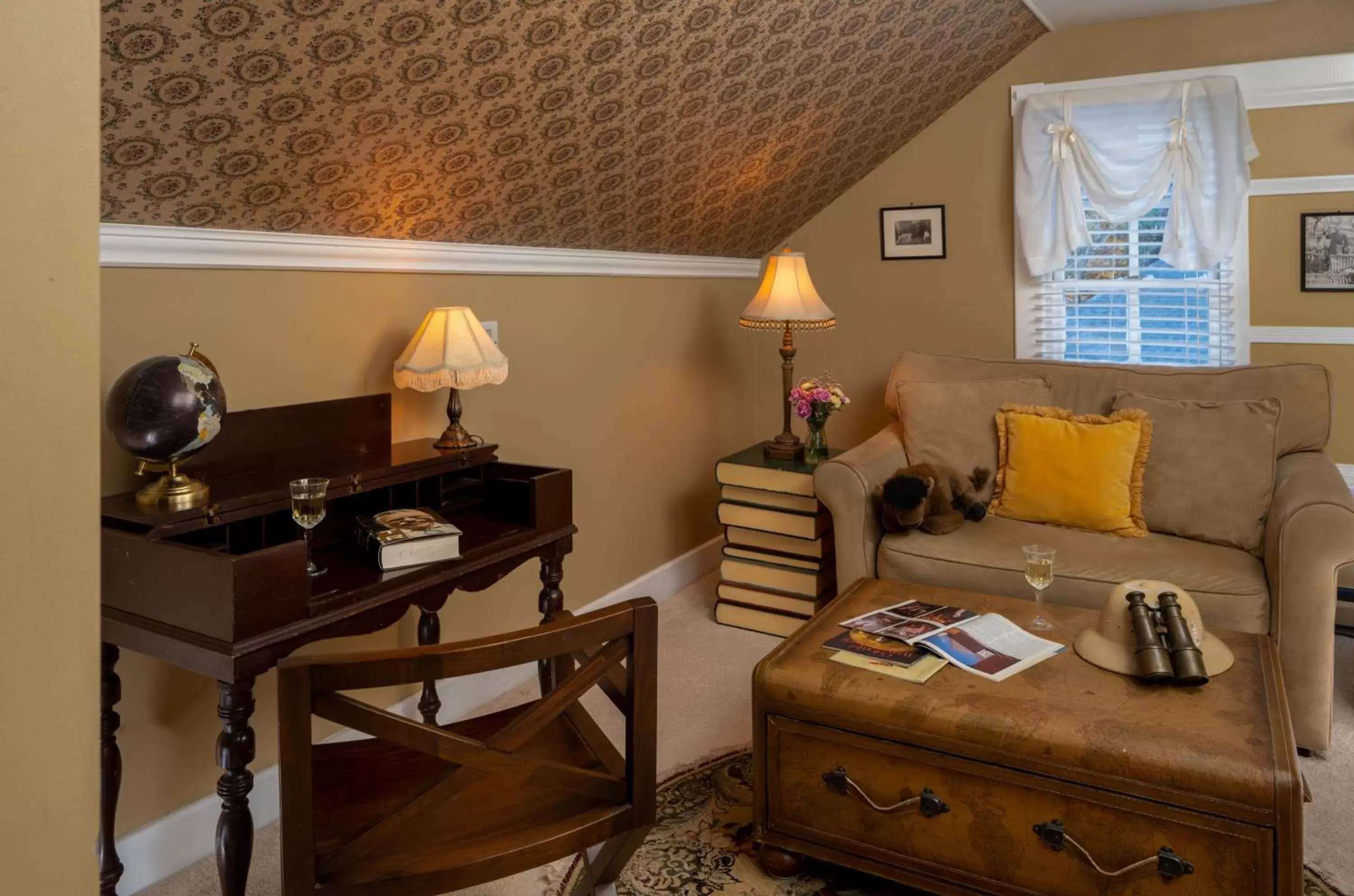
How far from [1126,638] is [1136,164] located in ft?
7.46

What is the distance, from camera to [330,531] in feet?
6.95

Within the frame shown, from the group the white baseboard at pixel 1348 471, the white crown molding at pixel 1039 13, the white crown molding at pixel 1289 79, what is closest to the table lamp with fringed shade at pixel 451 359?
the white crown molding at pixel 1039 13

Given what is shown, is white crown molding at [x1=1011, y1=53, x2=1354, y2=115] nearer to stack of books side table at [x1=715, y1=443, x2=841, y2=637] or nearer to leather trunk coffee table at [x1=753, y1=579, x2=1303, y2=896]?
stack of books side table at [x1=715, y1=443, x2=841, y2=637]

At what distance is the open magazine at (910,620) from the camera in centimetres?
215

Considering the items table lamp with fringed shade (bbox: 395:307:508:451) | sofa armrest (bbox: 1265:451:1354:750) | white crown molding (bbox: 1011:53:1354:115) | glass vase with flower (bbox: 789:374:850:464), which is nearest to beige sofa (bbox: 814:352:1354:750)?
sofa armrest (bbox: 1265:451:1354:750)

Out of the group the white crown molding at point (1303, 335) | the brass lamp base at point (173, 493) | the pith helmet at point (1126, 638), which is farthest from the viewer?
the white crown molding at point (1303, 335)

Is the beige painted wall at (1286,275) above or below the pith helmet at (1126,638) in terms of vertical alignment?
above

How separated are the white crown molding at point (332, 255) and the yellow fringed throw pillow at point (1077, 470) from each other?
1496 millimetres

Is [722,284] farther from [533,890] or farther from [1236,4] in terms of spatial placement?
[533,890]

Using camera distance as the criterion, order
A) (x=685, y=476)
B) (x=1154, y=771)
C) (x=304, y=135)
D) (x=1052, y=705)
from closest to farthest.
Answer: (x=1154, y=771), (x=1052, y=705), (x=304, y=135), (x=685, y=476)

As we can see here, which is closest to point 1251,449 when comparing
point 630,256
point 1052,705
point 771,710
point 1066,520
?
point 1066,520

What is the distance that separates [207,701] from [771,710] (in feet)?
4.10

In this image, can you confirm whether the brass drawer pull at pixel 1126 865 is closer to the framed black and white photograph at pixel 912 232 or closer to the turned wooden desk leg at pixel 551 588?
the turned wooden desk leg at pixel 551 588

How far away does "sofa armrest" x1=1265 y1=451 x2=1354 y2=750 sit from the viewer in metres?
2.41
